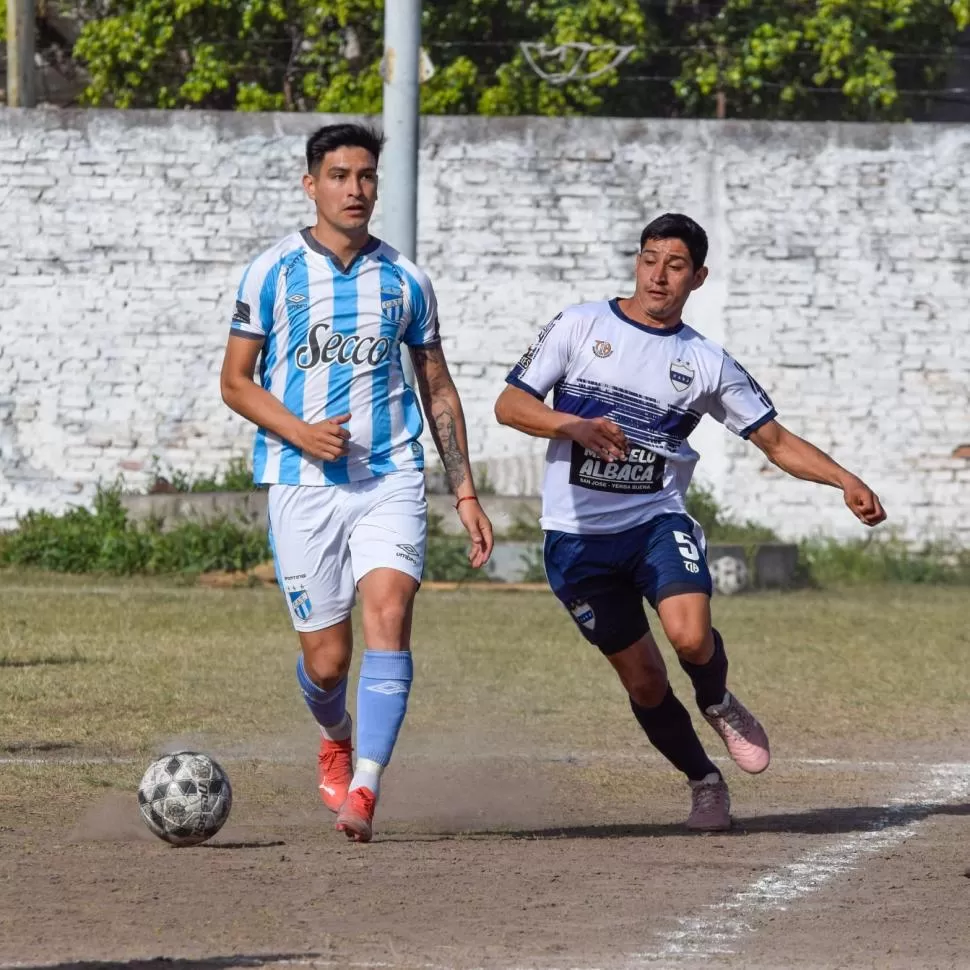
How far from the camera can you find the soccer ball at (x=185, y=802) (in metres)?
5.98

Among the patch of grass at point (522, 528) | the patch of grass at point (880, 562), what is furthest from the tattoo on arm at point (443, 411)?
the patch of grass at point (880, 562)

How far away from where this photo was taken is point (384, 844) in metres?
6.12

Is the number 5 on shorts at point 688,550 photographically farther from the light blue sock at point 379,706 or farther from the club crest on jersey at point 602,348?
the light blue sock at point 379,706

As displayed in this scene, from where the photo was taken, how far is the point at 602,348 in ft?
22.1

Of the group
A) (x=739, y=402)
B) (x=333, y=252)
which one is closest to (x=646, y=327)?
(x=739, y=402)

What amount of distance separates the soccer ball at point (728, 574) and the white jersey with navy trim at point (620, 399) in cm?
908

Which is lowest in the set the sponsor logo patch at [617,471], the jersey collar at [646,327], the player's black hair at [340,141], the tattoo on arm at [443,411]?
the sponsor logo patch at [617,471]

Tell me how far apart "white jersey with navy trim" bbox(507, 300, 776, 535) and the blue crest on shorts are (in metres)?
0.92

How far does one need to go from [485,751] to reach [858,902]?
3333 millimetres

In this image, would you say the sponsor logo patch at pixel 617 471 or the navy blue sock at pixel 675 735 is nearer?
the sponsor logo patch at pixel 617 471

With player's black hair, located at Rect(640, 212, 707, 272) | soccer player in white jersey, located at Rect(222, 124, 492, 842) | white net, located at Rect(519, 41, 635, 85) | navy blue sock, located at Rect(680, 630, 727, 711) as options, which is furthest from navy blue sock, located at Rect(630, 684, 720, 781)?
white net, located at Rect(519, 41, 635, 85)

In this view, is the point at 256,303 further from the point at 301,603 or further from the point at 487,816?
the point at 487,816

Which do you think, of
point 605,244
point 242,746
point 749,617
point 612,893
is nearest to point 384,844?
point 612,893

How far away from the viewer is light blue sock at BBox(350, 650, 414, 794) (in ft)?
20.1
